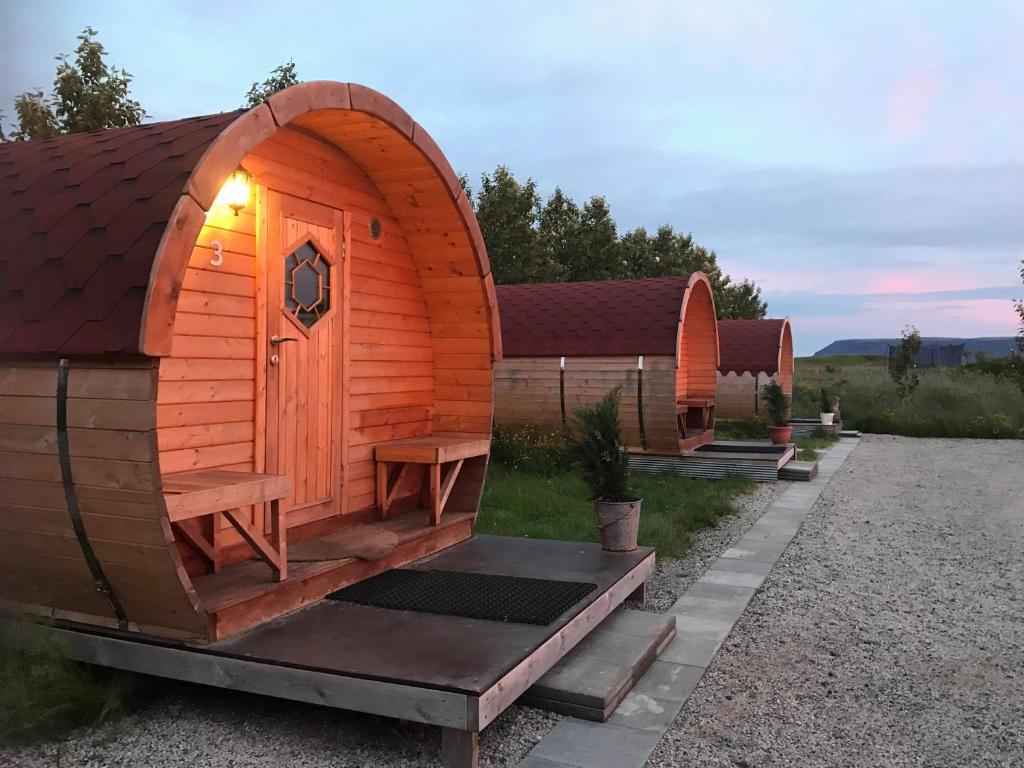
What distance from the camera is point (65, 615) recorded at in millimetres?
4211

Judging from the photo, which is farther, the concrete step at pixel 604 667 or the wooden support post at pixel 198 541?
the wooden support post at pixel 198 541

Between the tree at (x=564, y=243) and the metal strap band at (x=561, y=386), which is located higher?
the tree at (x=564, y=243)

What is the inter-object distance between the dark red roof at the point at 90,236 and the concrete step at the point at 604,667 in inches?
105

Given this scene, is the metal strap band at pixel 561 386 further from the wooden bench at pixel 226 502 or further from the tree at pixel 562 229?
the tree at pixel 562 229

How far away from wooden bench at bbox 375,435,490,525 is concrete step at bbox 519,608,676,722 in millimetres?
1635

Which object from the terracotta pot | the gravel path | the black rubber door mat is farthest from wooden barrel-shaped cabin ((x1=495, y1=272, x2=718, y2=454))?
the black rubber door mat

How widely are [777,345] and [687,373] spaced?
476 cm

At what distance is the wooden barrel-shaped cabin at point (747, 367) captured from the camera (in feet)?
66.0

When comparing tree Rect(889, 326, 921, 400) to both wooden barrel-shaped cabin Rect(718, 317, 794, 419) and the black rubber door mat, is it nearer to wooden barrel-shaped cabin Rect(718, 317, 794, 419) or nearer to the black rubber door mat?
wooden barrel-shaped cabin Rect(718, 317, 794, 419)

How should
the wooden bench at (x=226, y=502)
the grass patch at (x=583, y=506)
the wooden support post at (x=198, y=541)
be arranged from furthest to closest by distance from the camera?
1. the grass patch at (x=583, y=506)
2. the wooden support post at (x=198, y=541)
3. the wooden bench at (x=226, y=502)

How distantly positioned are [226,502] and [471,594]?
5.55 ft

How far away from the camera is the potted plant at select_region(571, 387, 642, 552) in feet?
19.9

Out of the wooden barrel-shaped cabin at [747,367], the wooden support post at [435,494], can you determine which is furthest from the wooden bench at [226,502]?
the wooden barrel-shaped cabin at [747,367]

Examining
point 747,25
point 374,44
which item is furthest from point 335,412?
point 747,25
